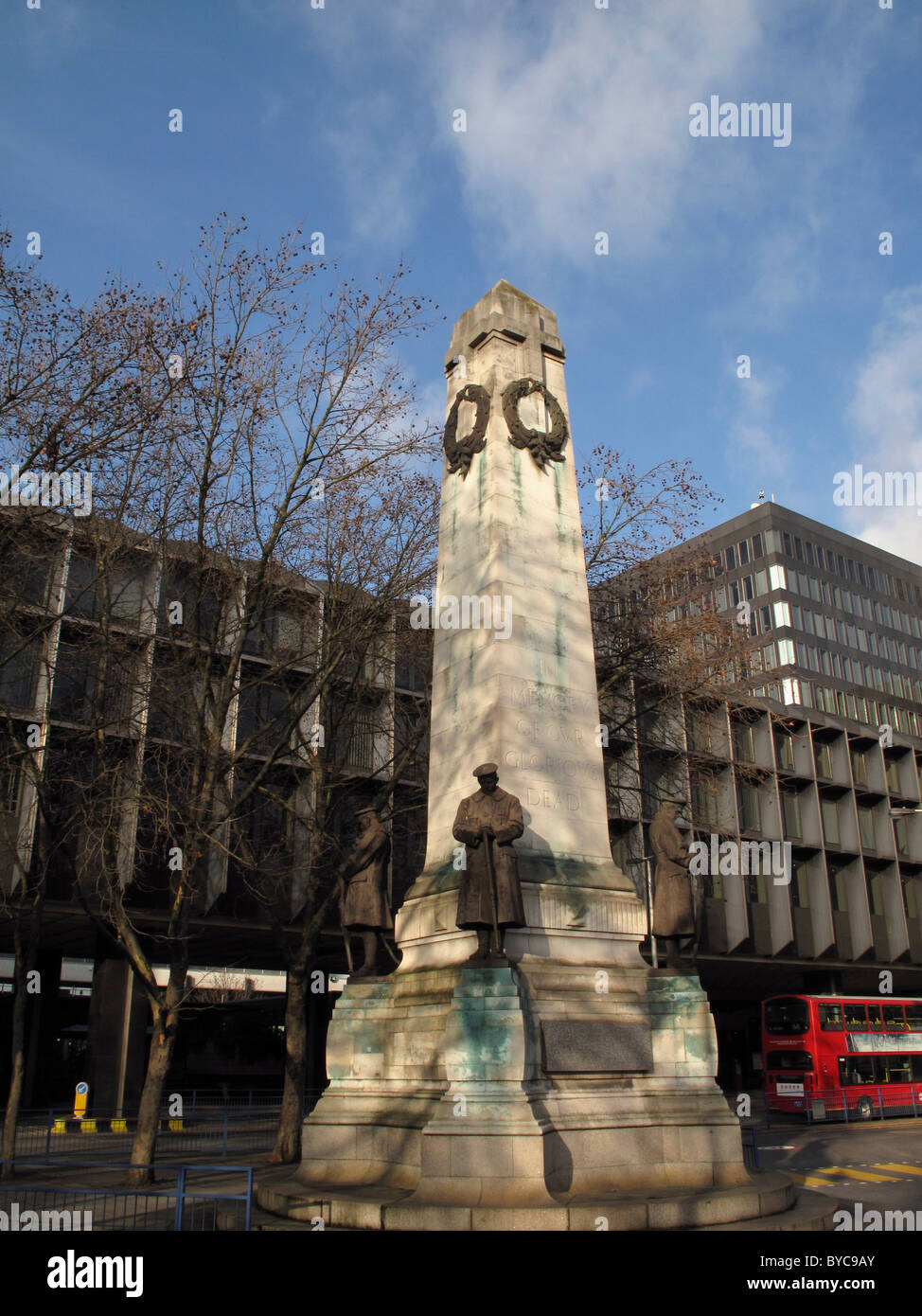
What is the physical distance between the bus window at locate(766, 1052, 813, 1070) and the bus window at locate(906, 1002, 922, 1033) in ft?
16.0

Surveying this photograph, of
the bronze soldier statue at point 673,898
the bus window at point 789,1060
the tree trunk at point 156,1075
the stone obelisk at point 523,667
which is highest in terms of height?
the stone obelisk at point 523,667

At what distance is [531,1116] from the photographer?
34.1 feet

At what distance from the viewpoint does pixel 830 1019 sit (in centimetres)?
3259

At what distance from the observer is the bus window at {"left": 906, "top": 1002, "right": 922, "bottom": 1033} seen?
115 feet

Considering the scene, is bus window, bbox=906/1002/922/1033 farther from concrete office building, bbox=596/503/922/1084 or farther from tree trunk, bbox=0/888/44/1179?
tree trunk, bbox=0/888/44/1179

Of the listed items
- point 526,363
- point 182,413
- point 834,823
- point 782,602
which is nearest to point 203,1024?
point 834,823

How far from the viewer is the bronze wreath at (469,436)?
1524 centimetres

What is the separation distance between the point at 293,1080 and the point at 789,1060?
740 inches

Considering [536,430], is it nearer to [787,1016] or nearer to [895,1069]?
[787,1016]

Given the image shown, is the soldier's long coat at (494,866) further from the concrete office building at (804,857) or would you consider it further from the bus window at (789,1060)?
the bus window at (789,1060)

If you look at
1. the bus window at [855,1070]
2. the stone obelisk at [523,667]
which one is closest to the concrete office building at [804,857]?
the bus window at [855,1070]

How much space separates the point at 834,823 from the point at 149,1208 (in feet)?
153

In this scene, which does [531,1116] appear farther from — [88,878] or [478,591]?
[88,878]

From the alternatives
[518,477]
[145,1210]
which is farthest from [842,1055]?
[145,1210]
